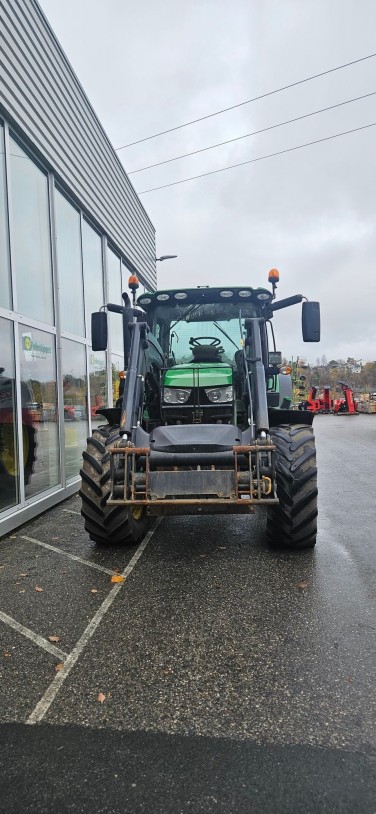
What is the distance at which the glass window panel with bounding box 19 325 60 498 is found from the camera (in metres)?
6.51

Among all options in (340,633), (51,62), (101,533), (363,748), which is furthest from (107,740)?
(51,62)

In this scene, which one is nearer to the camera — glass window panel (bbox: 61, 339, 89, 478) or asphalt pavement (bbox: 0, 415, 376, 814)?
asphalt pavement (bbox: 0, 415, 376, 814)

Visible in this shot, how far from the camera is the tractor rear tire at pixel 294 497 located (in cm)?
448

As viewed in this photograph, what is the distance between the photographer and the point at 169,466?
445 cm

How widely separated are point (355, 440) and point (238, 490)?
12938mm

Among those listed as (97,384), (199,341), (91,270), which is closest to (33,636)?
(199,341)

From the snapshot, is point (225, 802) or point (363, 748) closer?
point (225, 802)

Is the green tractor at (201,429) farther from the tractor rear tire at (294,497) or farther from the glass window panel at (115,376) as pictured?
the glass window panel at (115,376)

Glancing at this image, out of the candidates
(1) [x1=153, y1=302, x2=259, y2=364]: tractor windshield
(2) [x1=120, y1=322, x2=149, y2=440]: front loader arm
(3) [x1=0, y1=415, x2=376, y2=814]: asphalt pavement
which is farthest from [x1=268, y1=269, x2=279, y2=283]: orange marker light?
(3) [x1=0, y1=415, x2=376, y2=814]: asphalt pavement

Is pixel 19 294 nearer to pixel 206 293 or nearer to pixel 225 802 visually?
pixel 206 293

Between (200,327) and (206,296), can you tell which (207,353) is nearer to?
(200,327)

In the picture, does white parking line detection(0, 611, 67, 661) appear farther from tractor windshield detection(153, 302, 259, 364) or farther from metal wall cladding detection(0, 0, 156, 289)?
metal wall cladding detection(0, 0, 156, 289)

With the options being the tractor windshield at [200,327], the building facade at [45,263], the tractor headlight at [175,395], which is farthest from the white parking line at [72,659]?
the tractor windshield at [200,327]

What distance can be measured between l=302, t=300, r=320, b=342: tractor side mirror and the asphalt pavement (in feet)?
7.08
